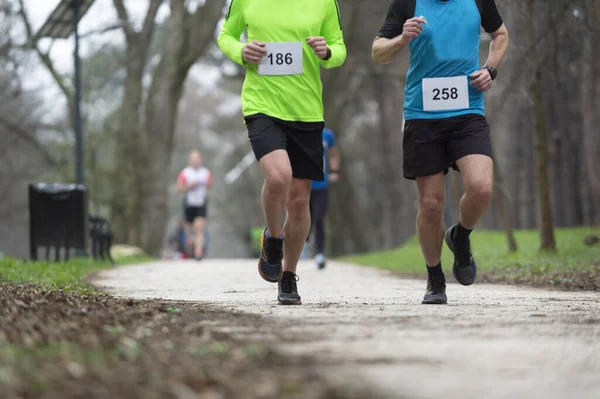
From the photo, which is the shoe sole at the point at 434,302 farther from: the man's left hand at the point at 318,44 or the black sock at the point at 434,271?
the man's left hand at the point at 318,44

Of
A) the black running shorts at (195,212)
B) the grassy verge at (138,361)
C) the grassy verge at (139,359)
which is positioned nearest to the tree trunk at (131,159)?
the black running shorts at (195,212)

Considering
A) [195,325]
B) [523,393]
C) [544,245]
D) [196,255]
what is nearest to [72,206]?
[196,255]

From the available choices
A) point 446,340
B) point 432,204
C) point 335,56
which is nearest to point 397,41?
point 335,56

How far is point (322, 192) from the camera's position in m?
16.0

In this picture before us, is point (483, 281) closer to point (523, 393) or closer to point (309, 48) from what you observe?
point (309, 48)

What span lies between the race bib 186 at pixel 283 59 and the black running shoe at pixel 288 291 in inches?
51.7

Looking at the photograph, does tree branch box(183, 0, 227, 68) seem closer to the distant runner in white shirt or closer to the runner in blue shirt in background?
the distant runner in white shirt

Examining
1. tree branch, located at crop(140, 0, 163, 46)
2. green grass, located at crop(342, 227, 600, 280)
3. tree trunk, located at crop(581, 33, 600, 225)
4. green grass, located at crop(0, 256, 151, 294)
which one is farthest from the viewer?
tree branch, located at crop(140, 0, 163, 46)

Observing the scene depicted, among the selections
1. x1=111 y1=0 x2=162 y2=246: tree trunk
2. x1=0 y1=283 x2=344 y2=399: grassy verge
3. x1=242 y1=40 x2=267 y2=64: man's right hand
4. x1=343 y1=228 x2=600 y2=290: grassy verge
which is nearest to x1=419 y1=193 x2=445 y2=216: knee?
x1=242 y1=40 x2=267 y2=64: man's right hand

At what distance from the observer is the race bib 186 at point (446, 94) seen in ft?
23.3

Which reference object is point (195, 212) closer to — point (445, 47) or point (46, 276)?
point (46, 276)

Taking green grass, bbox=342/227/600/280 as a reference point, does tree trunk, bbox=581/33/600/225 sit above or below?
above

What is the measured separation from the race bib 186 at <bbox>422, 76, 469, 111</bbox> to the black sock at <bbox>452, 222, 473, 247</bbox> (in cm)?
83

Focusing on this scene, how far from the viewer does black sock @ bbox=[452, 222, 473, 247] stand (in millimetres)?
7430
